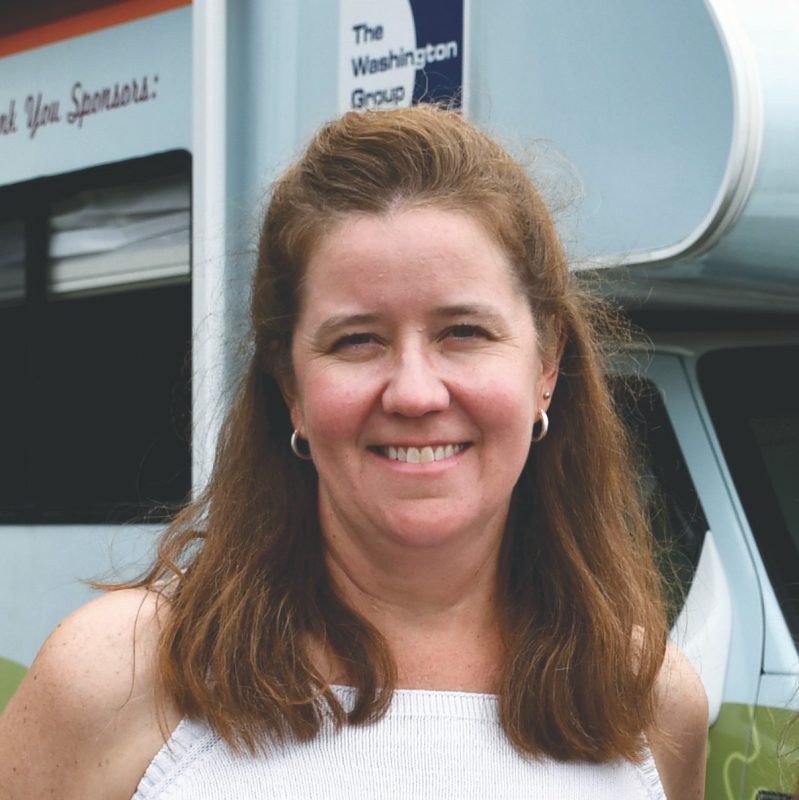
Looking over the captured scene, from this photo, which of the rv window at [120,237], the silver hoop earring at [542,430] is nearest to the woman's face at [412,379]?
the silver hoop earring at [542,430]

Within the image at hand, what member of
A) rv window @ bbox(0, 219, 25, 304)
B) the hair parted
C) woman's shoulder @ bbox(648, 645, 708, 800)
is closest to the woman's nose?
the hair parted

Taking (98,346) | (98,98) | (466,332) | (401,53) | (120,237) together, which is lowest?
(466,332)

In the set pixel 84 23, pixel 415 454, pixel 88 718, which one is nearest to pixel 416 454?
pixel 415 454

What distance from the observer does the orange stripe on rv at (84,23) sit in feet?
12.9

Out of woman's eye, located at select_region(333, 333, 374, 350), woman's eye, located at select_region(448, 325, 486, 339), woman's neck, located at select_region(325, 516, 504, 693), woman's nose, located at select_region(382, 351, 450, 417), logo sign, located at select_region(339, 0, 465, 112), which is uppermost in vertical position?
logo sign, located at select_region(339, 0, 465, 112)

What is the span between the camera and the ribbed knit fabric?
74.7 inches

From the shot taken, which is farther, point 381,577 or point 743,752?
point 743,752

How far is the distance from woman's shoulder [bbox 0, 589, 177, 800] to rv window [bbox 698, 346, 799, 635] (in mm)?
1510

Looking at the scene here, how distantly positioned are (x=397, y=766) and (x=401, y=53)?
1.61m

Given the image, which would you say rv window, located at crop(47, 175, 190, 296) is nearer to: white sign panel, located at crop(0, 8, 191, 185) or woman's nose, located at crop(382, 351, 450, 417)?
white sign panel, located at crop(0, 8, 191, 185)

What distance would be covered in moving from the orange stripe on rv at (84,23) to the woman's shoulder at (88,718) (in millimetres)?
2249

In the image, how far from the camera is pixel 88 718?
1.89 metres

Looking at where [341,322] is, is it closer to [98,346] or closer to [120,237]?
[120,237]

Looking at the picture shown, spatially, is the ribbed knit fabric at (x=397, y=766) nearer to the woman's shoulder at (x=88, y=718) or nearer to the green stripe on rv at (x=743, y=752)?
the woman's shoulder at (x=88, y=718)
